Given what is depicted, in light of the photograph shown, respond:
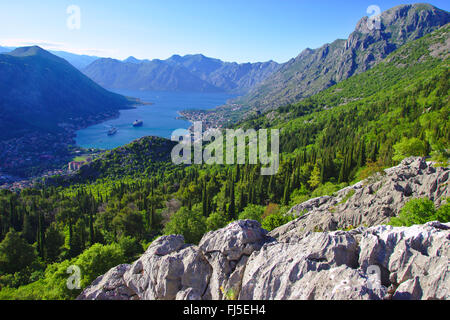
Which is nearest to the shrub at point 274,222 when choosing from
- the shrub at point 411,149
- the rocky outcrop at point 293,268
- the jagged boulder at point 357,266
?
the rocky outcrop at point 293,268

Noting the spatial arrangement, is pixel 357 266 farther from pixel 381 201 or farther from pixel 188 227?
pixel 188 227

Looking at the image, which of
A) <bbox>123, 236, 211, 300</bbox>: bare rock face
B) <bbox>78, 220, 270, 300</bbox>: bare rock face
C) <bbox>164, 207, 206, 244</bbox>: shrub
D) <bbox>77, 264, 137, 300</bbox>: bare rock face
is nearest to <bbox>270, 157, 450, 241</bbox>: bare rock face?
<bbox>78, 220, 270, 300</bbox>: bare rock face

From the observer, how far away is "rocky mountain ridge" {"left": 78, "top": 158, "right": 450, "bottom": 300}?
15.9 m

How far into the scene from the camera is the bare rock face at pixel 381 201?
1265 inches

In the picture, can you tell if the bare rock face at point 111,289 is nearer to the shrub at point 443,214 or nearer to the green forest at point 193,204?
the green forest at point 193,204

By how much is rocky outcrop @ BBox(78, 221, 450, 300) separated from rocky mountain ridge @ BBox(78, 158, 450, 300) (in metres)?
0.05

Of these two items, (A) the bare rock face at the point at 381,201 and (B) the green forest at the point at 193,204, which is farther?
(B) the green forest at the point at 193,204

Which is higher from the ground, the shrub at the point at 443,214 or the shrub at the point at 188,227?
the shrub at the point at 443,214

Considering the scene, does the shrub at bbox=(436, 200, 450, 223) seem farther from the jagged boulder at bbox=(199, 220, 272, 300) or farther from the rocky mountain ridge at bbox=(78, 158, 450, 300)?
the jagged boulder at bbox=(199, 220, 272, 300)

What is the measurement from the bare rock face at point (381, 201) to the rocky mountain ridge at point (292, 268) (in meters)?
11.9

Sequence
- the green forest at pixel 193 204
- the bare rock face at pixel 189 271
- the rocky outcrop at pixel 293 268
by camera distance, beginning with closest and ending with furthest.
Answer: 1. the rocky outcrop at pixel 293 268
2. the bare rock face at pixel 189 271
3. the green forest at pixel 193 204
